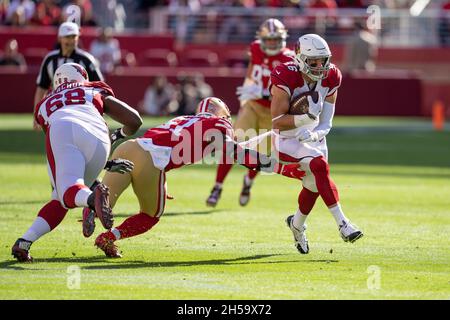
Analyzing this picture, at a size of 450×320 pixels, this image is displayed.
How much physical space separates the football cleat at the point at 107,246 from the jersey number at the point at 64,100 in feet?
3.87

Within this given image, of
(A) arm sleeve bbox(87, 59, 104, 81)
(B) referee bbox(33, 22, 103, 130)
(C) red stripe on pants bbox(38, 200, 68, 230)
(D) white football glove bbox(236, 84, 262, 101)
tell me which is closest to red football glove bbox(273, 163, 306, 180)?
(C) red stripe on pants bbox(38, 200, 68, 230)

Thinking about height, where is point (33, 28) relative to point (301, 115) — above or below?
below

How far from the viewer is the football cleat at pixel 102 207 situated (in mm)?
8781

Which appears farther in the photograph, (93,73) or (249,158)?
(93,73)

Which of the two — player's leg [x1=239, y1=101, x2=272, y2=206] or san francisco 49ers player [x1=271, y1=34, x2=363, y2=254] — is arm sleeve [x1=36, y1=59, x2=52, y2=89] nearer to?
player's leg [x1=239, y1=101, x2=272, y2=206]

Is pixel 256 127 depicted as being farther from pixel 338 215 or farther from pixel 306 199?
pixel 338 215

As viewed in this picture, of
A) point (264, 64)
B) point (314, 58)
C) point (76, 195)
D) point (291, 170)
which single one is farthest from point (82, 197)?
point (264, 64)

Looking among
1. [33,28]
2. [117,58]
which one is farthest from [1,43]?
[117,58]

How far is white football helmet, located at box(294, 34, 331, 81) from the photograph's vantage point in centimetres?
1036

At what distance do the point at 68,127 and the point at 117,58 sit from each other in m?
21.6

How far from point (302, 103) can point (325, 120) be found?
0.32m

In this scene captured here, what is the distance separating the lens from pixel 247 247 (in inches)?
428
